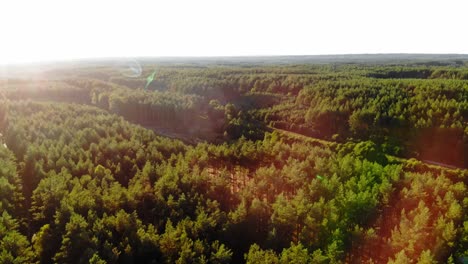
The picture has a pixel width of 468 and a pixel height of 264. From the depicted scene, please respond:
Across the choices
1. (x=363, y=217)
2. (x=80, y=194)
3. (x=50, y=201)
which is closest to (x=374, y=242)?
(x=363, y=217)

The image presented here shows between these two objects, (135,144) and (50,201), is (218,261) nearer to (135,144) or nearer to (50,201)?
(50,201)

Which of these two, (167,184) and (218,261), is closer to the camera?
(218,261)

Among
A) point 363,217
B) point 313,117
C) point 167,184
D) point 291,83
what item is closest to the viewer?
point 363,217

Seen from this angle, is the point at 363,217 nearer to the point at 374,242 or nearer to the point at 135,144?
the point at 374,242

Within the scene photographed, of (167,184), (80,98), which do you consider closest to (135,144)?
(167,184)

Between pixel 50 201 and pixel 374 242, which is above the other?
pixel 50 201

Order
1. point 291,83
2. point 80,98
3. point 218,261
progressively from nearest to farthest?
point 218,261 → point 291,83 → point 80,98
